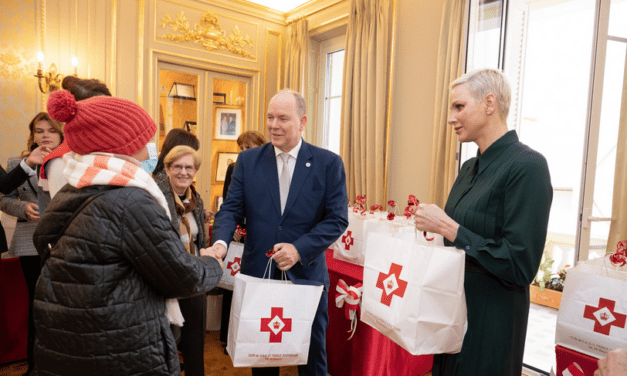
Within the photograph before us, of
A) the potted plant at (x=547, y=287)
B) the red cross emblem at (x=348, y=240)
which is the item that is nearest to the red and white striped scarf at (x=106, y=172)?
the red cross emblem at (x=348, y=240)

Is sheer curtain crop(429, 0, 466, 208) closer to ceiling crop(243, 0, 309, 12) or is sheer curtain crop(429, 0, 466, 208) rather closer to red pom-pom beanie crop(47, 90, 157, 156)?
Result: ceiling crop(243, 0, 309, 12)

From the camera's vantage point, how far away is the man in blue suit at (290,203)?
1.69m

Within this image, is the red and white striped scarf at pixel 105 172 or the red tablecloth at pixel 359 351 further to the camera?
the red tablecloth at pixel 359 351

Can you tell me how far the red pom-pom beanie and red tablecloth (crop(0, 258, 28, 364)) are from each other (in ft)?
6.82

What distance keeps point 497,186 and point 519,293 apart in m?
0.34

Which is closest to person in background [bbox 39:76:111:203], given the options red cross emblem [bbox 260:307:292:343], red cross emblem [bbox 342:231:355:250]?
red cross emblem [bbox 260:307:292:343]

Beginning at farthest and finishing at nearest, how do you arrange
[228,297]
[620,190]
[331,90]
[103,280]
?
1. [331,90]
2. [228,297]
3. [620,190]
4. [103,280]

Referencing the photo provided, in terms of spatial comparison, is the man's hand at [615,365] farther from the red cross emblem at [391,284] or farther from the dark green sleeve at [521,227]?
the red cross emblem at [391,284]

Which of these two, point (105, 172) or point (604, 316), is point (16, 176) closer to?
point (105, 172)

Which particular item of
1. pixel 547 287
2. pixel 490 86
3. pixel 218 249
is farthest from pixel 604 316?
pixel 547 287

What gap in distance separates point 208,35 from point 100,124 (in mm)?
4066

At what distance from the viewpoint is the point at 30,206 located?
6.85ft

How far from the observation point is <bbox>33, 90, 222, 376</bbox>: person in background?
950 millimetres

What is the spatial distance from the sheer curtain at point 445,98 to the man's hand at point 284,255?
1.92 meters
